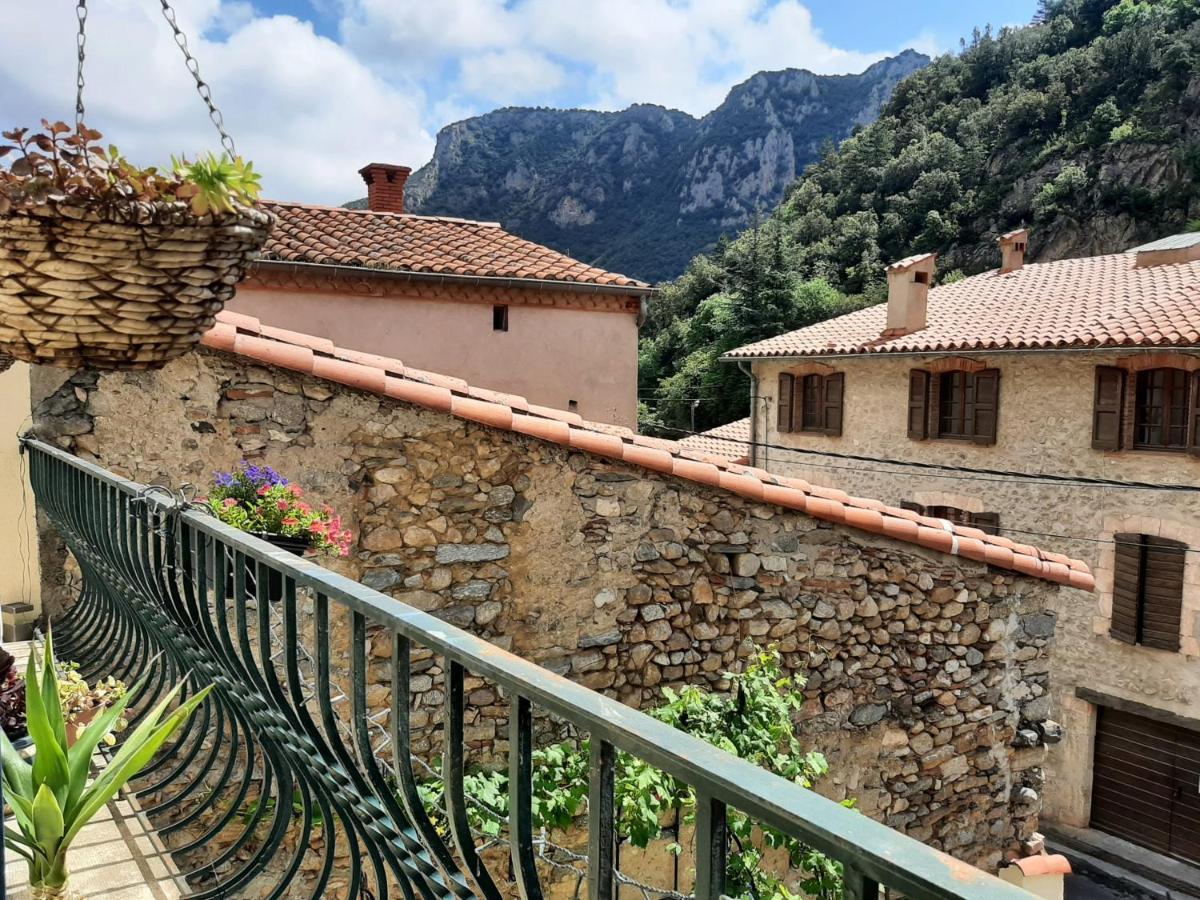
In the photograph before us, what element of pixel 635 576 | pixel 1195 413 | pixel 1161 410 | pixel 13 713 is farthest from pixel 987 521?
pixel 13 713

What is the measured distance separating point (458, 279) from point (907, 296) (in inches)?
343

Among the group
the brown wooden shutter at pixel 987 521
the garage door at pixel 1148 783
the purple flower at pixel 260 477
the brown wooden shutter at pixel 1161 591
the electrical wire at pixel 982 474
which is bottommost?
the garage door at pixel 1148 783

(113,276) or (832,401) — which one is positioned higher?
(113,276)

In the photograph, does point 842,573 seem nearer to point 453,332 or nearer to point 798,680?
point 798,680

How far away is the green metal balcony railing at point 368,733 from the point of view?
68cm

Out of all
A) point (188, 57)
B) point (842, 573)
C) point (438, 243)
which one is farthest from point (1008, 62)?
point (188, 57)

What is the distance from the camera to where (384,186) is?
11.4 meters

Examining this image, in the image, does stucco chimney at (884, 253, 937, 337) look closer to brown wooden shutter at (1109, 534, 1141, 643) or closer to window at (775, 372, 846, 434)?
window at (775, 372, 846, 434)

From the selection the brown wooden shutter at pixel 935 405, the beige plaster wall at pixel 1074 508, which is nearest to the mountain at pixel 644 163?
the brown wooden shutter at pixel 935 405

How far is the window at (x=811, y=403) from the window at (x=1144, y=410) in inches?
176

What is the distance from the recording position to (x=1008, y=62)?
130 ft

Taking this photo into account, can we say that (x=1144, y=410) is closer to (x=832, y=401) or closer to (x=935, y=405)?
(x=935, y=405)

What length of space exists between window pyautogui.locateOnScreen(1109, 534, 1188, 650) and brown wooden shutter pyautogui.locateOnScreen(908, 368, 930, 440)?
3.21 meters

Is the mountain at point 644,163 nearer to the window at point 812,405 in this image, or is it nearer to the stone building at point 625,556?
the window at point 812,405
